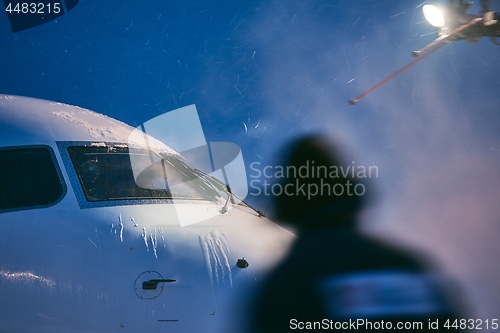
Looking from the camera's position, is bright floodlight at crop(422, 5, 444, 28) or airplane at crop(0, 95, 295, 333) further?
bright floodlight at crop(422, 5, 444, 28)

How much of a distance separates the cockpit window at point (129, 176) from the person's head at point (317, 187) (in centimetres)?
550

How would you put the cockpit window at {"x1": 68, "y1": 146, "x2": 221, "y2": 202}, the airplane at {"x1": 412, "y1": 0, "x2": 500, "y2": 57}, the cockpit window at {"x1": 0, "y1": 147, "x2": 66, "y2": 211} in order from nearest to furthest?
the cockpit window at {"x1": 0, "y1": 147, "x2": 66, "y2": 211} < the cockpit window at {"x1": 68, "y1": 146, "x2": 221, "y2": 202} < the airplane at {"x1": 412, "y1": 0, "x2": 500, "y2": 57}

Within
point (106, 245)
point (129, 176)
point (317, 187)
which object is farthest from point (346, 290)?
point (317, 187)

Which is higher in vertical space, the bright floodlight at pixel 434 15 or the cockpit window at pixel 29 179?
the bright floodlight at pixel 434 15

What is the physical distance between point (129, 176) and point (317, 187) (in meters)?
8.06

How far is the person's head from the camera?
9992mm

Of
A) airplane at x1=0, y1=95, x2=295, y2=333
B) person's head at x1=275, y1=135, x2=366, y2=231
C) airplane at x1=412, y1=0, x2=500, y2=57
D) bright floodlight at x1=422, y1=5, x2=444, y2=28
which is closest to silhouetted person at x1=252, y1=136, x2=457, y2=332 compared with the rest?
airplane at x1=0, y1=95, x2=295, y2=333

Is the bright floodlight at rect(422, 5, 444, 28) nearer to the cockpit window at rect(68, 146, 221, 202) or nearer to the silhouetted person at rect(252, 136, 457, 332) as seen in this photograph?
the silhouetted person at rect(252, 136, 457, 332)

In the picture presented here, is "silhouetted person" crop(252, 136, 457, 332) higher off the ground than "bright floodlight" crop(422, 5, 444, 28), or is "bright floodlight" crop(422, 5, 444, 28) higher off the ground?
"bright floodlight" crop(422, 5, 444, 28)

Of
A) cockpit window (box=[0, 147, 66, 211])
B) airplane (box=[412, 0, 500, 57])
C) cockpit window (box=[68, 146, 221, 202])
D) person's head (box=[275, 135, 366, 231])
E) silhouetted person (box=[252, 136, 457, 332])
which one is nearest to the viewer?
silhouetted person (box=[252, 136, 457, 332])

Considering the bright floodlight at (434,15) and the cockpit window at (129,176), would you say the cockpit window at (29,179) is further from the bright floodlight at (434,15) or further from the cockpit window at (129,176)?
the bright floodlight at (434,15)

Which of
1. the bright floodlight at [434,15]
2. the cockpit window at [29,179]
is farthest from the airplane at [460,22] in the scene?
the cockpit window at [29,179]

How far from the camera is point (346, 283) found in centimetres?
322

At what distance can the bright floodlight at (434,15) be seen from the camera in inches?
199
